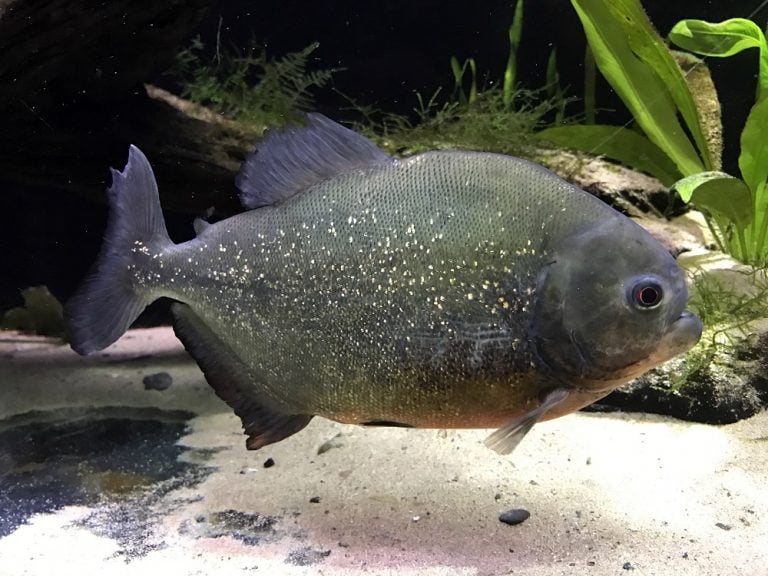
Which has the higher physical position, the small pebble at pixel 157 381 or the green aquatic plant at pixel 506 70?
the green aquatic plant at pixel 506 70

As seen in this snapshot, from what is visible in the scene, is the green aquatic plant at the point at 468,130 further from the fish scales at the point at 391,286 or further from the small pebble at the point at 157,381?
the fish scales at the point at 391,286

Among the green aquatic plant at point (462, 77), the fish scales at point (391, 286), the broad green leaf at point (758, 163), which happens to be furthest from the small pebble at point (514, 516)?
the green aquatic plant at point (462, 77)

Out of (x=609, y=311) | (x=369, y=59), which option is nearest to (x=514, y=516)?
(x=609, y=311)

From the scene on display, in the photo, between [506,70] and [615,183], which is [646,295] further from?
[506,70]

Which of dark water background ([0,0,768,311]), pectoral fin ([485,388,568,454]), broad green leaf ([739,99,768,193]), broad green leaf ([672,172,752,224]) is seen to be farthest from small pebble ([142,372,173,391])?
broad green leaf ([739,99,768,193])

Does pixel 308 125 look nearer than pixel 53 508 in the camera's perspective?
Yes

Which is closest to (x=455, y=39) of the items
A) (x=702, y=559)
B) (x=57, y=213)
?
(x=57, y=213)

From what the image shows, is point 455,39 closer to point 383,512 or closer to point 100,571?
point 383,512
